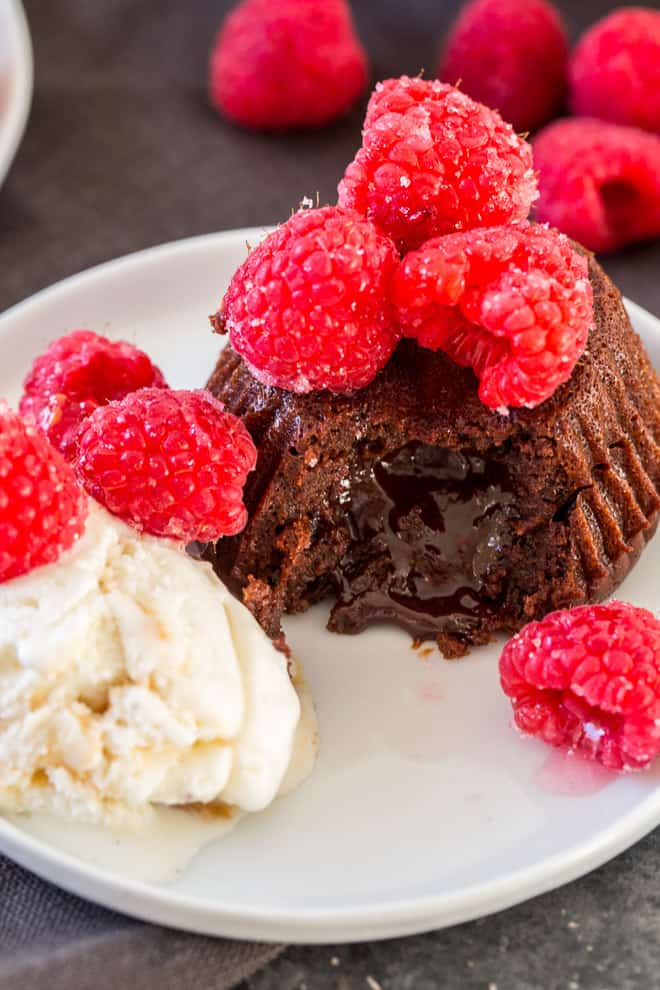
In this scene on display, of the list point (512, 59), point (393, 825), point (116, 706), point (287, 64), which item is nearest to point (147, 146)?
point (287, 64)

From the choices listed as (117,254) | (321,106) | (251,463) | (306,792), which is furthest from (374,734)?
(321,106)

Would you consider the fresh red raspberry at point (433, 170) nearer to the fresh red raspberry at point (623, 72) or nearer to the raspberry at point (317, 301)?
the raspberry at point (317, 301)

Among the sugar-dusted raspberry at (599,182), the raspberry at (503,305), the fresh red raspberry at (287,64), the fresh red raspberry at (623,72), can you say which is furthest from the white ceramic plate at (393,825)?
the fresh red raspberry at (287,64)

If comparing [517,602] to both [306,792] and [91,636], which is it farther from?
[91,636]

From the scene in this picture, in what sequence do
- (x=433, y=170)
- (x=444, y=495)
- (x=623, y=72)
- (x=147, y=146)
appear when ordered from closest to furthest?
(x=433, y=170) < (x=444, y=495) < (x=623, y=72) < (x=147, y=146)

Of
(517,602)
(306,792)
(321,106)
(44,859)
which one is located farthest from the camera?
(321,106)

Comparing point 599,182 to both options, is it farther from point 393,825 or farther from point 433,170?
point 393,825
